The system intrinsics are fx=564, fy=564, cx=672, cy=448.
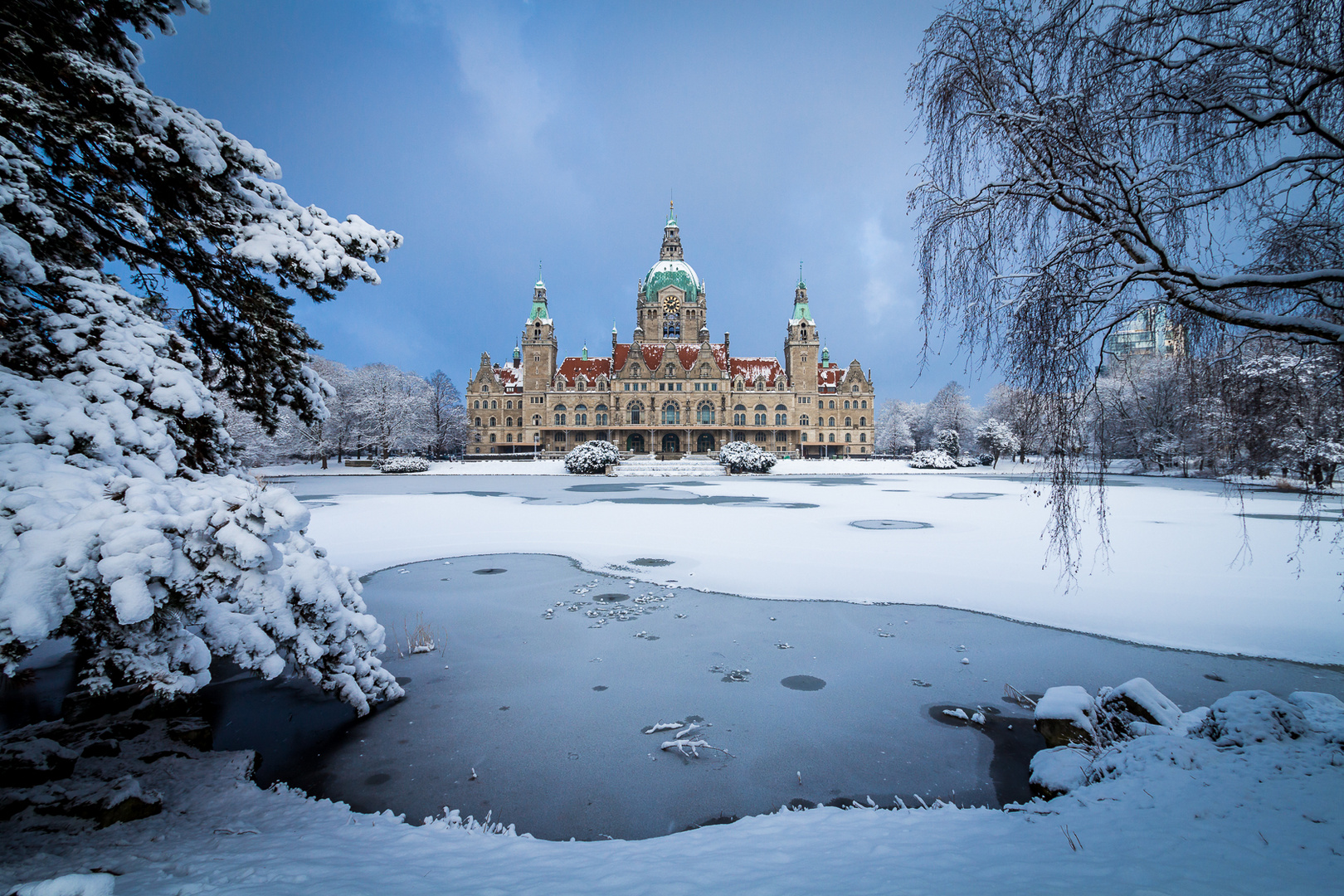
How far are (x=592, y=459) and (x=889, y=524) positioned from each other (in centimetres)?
2824

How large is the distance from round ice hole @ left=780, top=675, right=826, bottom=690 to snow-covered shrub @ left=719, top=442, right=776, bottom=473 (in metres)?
35.3

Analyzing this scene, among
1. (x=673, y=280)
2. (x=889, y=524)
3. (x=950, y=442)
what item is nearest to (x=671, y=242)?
(x=673, y=280)

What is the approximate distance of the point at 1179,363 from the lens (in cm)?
Answer: 416

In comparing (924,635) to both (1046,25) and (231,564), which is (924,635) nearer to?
(1046,25)

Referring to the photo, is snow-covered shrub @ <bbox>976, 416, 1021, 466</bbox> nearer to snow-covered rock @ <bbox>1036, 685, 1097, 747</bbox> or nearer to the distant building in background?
the distant building in background

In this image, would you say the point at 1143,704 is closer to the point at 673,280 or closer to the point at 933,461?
the point at 933,461

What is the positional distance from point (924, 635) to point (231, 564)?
6.75 metres

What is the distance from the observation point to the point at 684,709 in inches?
196

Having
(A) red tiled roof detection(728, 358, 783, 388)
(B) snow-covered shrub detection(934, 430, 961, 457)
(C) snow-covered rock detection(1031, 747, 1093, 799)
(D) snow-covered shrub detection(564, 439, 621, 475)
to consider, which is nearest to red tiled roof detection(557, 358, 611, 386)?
(A) red tiled roof detection(728, 358, 783, 388)

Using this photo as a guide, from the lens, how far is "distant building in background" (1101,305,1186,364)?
359 centimetres

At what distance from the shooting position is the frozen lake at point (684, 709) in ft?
12.6

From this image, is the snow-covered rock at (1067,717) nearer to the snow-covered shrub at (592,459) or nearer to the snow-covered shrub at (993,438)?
the snow-covered shrub at (592,459)

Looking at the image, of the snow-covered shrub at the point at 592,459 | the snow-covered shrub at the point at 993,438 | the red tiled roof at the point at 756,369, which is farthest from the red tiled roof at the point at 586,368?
the snow-covered shrub at the point at 993,438

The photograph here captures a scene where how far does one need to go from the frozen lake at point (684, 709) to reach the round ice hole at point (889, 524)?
268 inches
